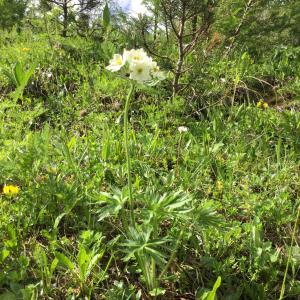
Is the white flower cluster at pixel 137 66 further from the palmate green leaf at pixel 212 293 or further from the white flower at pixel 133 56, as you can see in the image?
the palmate green leaf at pixel 212 293

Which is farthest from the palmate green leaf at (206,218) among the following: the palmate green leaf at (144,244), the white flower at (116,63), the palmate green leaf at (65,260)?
the white flower at (116,63)

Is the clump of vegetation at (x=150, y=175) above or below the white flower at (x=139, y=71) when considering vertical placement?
below

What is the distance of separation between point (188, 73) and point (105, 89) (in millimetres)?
859

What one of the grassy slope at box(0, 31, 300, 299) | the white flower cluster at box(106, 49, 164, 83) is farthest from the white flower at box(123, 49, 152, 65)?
the grassy slope at box(0, 31, 300, 299)

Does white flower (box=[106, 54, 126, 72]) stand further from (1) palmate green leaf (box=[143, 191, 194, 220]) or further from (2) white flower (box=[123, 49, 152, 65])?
(1) palmate green leaf (box=[143, 191, 194, 220])

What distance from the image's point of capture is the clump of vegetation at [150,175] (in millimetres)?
1555

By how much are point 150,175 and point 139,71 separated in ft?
2.88

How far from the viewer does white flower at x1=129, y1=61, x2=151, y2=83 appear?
1.43 meters

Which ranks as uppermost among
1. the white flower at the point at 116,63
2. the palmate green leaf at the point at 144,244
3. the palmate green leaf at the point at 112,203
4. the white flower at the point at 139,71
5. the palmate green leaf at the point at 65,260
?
the white flower at the point at 116,63

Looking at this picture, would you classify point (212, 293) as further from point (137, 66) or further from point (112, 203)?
point (137, 66)

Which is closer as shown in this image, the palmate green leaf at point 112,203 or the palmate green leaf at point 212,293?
the palmate green leaf at point 212,293

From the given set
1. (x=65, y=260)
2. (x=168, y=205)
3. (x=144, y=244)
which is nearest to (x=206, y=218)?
(x=168, y=205)

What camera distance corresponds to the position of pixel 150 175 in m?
2.18

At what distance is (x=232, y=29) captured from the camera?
431cm
